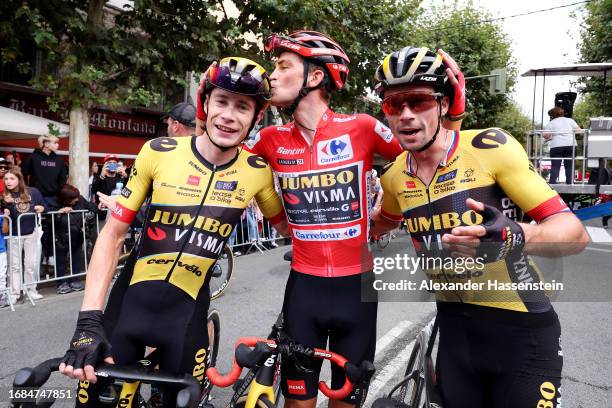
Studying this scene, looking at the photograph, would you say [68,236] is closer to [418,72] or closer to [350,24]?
[418,72]

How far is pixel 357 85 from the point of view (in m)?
14.5

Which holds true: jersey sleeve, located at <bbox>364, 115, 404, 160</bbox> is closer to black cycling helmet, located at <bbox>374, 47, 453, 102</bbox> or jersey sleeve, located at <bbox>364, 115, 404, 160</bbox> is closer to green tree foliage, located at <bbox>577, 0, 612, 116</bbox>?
black cycling helmet, located at <bbox>374, 47, 453, 102</bbox>

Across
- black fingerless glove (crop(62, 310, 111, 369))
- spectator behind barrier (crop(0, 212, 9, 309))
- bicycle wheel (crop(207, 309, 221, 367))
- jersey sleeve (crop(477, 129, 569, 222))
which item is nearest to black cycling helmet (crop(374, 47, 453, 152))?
jersey sleeve (crop(477, 129, 569, 222))

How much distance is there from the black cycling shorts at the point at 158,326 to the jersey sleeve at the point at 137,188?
15.1 inches

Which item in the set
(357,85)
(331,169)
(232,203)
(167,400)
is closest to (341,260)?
(331,169)

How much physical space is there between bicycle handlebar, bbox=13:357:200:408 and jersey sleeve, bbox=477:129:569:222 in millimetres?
1501

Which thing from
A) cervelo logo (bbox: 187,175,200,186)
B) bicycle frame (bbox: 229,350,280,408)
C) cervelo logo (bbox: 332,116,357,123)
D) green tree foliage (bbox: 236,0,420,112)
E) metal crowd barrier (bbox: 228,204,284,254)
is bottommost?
metal crowd barrier (bbox: 228,204,284,254)

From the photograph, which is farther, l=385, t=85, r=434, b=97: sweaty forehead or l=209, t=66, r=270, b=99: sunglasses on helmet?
l=209, t=66, r=270, b=99: sunglasses on helmet

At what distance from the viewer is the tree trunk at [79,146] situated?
9367mm

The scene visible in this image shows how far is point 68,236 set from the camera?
7422 millimetres

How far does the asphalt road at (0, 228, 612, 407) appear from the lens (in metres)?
4.23

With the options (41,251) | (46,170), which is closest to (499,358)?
(41,251)

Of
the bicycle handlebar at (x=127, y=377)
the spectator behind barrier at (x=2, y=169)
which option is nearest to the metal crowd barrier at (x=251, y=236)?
the spectator behind barrier at (x=2, y=169)

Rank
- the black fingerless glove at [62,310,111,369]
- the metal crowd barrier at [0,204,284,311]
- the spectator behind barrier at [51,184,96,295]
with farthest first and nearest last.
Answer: the spectator behind barrier at [51,184,96,295] < the metal crowd barrier at [0,204,284,311] < the black fingerless glove at [62,310,111,369]
